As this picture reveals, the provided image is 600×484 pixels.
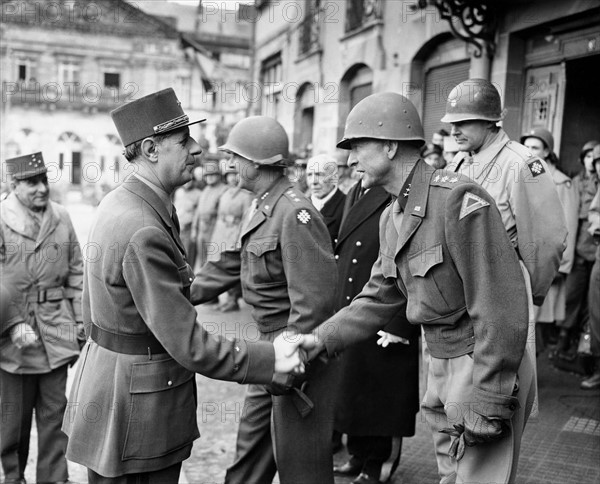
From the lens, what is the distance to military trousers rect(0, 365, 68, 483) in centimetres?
445

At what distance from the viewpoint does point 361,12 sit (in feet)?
41.7

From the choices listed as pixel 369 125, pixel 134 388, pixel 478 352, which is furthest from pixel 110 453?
pixel 369 125

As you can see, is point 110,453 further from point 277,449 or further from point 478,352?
point 478,352

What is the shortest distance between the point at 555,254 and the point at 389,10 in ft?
28.1

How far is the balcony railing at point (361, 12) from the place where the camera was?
1193 centimetres

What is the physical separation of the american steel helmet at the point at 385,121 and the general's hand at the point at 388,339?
1.47m

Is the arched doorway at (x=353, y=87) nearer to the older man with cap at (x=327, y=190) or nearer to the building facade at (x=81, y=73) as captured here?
the older man with cap at (x=327, y=190)

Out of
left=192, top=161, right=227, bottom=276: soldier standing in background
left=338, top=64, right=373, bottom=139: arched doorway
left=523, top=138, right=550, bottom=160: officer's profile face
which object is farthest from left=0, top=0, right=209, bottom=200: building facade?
left=523, top=138, right=550, bottom=160: officer's profile face

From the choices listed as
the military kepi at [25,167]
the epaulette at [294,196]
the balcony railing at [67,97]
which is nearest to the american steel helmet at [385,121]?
the epaulette at [294,196]

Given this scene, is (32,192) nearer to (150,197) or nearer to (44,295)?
(44,295)

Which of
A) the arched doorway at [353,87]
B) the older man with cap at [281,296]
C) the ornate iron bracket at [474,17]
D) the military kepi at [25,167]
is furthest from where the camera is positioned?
the arched doorway at [353,87]

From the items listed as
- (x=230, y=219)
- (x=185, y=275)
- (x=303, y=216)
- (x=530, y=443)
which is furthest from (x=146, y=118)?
(x=230, y=219)

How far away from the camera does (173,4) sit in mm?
54719

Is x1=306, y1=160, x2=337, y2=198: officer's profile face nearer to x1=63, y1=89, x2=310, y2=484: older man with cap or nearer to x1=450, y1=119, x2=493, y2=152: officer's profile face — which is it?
x1=450, y1=119, x2=493, y2=152: officer's profile face
